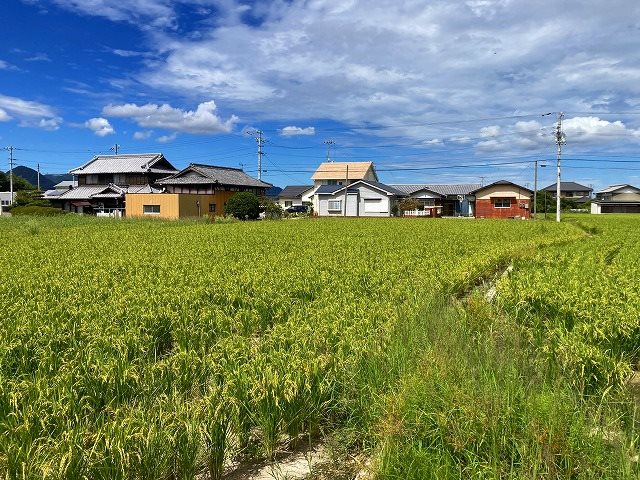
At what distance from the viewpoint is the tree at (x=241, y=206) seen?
4028 cm

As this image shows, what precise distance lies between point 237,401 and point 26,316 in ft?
12.2

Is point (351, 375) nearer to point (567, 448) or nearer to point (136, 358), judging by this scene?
point (567, 448)

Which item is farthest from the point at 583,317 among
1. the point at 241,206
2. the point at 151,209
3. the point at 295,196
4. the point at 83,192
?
the point at 295,196

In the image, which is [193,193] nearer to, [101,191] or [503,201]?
[101,191]

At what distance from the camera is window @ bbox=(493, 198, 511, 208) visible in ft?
177

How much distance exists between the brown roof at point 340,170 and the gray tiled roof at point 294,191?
183 inches

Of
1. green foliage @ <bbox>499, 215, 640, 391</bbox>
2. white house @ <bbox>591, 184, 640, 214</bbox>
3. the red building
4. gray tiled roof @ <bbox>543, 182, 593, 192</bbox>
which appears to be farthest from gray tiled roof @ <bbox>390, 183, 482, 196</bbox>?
green foliage @ <bbox>499, 215, 640, 391</bbox>

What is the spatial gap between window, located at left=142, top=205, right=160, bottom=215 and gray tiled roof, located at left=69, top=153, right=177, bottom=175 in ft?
31.8

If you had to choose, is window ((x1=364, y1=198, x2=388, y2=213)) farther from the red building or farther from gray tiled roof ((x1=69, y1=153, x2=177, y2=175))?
gray tiled roof ((x1=69, y1=153, x2=177, y2=175))

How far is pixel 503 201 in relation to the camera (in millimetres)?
54219

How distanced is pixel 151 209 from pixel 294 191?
129 ft

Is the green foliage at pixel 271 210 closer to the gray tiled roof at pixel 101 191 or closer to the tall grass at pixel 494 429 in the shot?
the gray tiled roof at pixel 101 191

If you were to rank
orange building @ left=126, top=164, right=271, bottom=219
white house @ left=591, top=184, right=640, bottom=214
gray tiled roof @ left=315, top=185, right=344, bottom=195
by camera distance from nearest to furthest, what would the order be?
orange building @ left=126, top=164, right=271, bottom=219
gray tiled roof @ left=315, top=185, right=344, bottom=195
white house @ left=591, top=184, right=640, bottom=214

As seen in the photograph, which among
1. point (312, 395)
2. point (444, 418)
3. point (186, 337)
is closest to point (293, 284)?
point (186, 337)
